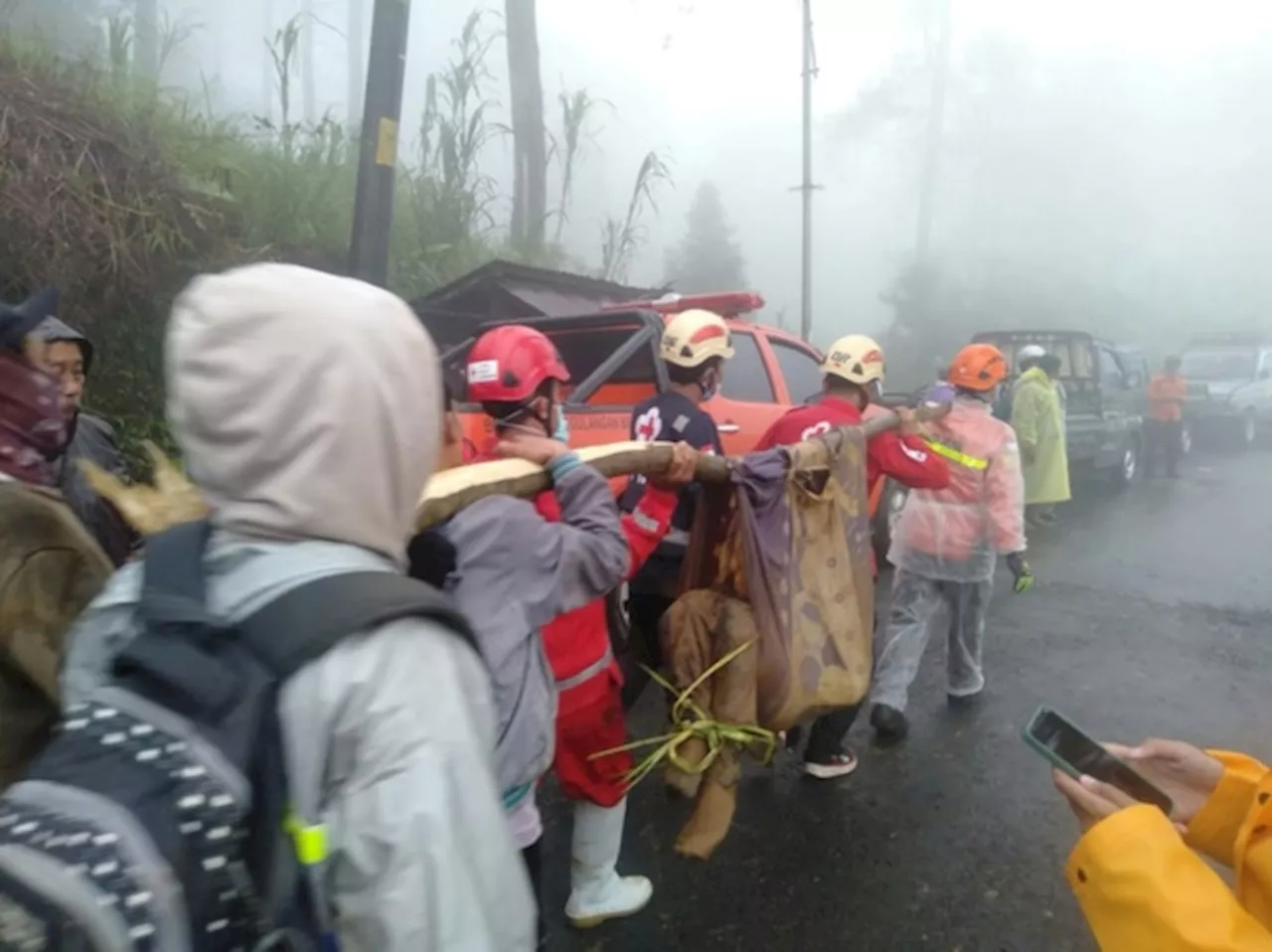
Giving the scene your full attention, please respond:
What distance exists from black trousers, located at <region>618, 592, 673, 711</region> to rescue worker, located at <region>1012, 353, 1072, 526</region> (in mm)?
5916

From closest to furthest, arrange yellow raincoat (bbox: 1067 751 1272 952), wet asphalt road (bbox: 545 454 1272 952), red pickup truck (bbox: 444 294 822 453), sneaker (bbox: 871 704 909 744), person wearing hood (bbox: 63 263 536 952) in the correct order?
person wearing hood (bbox: 63 263 536 952) < yellow raincoat (bbox: 1067 751 1272 952) < wet asphalt road (bbox: 545 454 1272 952) < sneaker (bbox: 871 704 909 744) < red pickup truck (bbox: 444 294 822 453)

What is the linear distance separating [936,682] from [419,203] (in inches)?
348

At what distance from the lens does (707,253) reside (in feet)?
85.5

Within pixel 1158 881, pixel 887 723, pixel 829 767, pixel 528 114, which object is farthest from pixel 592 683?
pixel 528 114

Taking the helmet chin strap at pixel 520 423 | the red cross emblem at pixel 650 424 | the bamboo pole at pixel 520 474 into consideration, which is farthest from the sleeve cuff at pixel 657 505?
the red cross emblem at pixel 650 424

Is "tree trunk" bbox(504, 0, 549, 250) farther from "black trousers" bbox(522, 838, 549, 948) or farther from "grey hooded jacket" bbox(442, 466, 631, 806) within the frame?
"grey hooded jacket" bbox(442, 466, 631, 806)

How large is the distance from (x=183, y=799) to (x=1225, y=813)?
1687 mm

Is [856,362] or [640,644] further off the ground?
[856,362]

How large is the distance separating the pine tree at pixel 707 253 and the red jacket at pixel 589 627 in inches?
868

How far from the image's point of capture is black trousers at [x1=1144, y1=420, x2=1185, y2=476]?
1484cm

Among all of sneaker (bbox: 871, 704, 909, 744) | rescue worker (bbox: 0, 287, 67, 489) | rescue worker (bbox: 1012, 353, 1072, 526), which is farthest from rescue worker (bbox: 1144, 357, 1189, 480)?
rescue worker (bbox: 0, 287, 67, 489)

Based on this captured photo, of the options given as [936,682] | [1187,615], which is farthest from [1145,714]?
[1187,615]

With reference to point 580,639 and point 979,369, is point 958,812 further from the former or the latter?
point 580,639

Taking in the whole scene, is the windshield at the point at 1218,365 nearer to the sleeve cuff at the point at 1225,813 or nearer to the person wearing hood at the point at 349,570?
the sleeve cuff at the point at 1225,813
